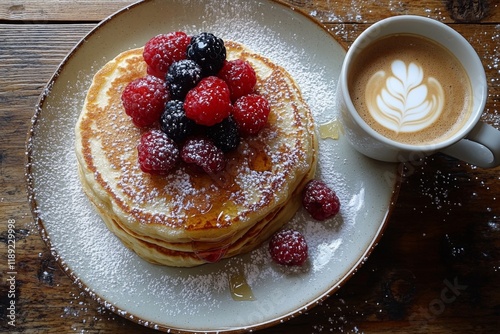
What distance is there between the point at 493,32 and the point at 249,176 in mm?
1077

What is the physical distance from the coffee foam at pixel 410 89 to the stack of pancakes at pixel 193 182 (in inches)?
7.5

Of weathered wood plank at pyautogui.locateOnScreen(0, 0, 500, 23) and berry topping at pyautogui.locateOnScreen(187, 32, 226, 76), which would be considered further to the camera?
weathered wood plank at pyautogui.locateOnScreen(0, 0, 500, 23)

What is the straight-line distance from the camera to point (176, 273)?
62.0 inches

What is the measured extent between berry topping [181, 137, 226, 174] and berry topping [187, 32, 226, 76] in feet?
0.59

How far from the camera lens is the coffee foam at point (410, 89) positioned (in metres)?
1.53

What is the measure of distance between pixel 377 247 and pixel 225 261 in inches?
19.0

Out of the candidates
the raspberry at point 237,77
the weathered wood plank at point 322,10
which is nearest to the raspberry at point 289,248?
the raspberry at point 237,77

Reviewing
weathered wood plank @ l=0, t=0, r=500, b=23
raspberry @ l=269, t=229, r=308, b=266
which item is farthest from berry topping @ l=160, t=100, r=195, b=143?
weathered wood plank @ l=0, t=0, r=500, b=23

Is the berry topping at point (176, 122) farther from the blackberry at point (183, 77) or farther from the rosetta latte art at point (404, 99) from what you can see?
the rosetta latte art at point (404, 99)

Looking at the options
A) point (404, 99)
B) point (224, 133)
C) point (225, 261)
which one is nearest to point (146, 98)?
point (224, 133)

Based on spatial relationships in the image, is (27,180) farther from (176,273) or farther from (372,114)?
(372,114)

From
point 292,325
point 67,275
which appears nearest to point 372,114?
point 292,325

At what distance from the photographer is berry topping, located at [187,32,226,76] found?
1366 mm

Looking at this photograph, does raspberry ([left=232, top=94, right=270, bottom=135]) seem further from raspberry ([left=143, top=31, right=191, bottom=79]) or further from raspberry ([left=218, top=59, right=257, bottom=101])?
raspberry ([left=143, top=31, right=191, bottom=79])
